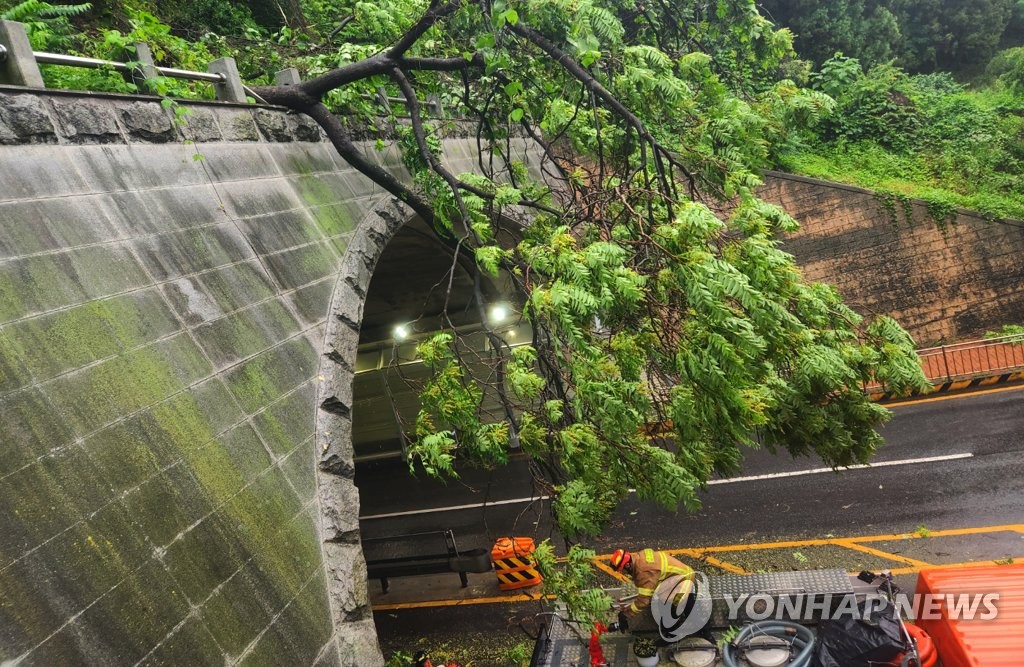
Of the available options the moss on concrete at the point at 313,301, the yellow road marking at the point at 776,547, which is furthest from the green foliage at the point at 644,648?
the moss on concrete at the point at 313,301

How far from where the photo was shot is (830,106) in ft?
18.6

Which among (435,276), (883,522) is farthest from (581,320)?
(435,276)

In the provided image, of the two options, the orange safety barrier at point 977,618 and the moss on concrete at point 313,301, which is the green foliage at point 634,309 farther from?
the orange safety barrier at point 977,618

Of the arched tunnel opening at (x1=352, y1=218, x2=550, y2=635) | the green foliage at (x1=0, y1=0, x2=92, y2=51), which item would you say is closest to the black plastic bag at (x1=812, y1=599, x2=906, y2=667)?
the arched tunnel opening at (x1=352, y1=218, x2=550, y2=635)

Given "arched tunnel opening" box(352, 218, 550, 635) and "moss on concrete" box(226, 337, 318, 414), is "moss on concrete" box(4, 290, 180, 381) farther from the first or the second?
"arched tunnel opening" box(352, 218, 550, 635)

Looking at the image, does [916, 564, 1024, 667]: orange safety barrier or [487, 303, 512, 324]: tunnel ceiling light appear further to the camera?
[487, 303, 512, 324]: tunnel ceiling light

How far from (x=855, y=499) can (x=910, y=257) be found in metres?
7.98

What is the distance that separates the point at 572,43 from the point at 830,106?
238cm

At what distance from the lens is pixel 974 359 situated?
45.8 feet

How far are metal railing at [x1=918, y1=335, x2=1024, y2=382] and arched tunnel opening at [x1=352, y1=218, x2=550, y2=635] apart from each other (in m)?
9.31

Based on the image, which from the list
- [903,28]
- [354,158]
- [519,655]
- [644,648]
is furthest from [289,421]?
[903,28]

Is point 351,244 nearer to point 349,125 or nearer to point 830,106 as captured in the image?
point 349,125

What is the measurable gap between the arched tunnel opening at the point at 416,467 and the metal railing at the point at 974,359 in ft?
30.6

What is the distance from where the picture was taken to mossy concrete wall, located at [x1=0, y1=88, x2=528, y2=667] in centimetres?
302
